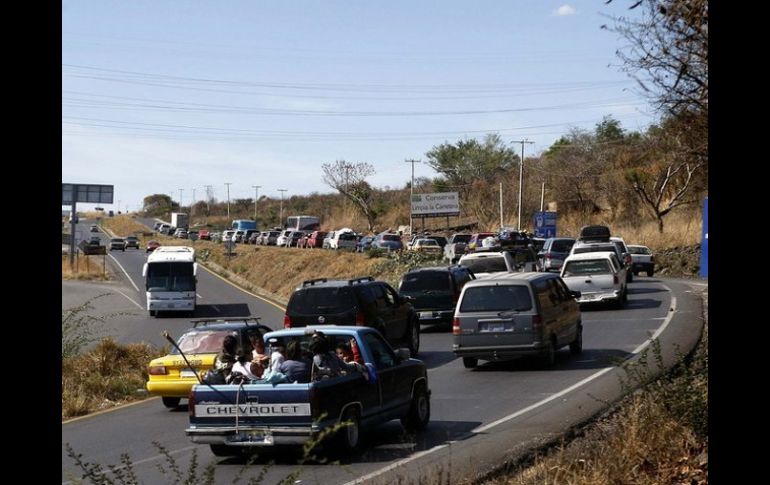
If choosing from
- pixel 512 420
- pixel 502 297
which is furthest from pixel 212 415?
pixel 502 297

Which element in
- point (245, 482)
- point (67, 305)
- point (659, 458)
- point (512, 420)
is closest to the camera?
point (659, 458)

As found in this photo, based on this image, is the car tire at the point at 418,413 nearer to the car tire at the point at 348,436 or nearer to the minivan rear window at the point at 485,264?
the car tire at the point at 348,436

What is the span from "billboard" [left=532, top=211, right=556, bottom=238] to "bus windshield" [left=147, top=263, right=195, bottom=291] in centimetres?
3295

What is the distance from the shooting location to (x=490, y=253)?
3681cm

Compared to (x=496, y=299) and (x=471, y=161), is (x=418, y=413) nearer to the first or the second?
(x=496, y=299)

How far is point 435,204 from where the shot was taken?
102 meters

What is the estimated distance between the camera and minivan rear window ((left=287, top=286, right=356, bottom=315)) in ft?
76.5

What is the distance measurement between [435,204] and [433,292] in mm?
70806

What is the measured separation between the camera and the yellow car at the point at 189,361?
1800 centimetres

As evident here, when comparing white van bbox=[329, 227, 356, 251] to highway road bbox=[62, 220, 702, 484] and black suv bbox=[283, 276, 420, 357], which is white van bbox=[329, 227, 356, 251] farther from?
black suv bbox=[283, 276, 420, 357]

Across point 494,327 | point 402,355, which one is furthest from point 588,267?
point 402,355
